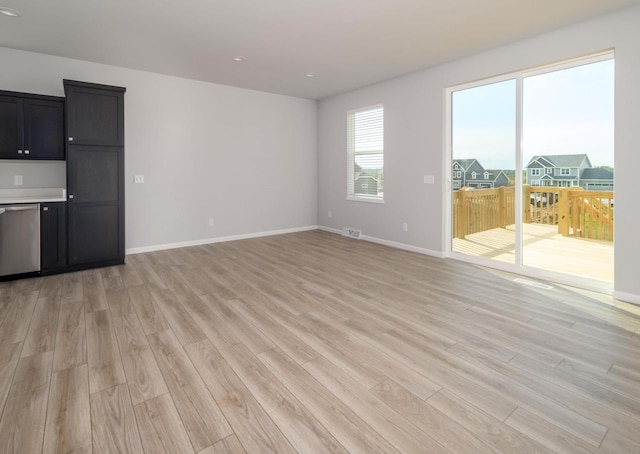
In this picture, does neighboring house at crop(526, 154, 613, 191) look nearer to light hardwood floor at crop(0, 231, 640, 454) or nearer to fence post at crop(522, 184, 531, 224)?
fence post at crop(522, 184, 531, 224)

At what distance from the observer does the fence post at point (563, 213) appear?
365 cm

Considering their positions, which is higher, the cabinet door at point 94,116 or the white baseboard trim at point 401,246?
the cabinet door at point 94,116

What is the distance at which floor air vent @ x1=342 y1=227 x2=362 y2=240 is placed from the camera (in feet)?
20.9

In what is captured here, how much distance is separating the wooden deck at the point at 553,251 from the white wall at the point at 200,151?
387 cm

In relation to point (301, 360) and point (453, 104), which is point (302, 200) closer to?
point (453, 104)

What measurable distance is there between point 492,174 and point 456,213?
769mm

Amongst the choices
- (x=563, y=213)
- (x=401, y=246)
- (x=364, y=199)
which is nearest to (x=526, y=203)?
(x=563, y=213)

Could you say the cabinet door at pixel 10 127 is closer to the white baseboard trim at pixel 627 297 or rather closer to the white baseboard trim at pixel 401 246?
the white baseboard trim at pixel 401 246

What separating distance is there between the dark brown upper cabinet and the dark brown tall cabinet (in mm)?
275

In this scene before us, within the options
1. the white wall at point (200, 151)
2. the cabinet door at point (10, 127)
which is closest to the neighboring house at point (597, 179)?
the white wall at point (200, 151)

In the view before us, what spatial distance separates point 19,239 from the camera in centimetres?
384

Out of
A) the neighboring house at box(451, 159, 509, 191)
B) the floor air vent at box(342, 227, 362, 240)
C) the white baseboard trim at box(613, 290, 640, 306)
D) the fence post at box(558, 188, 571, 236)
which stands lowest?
the white baseboard trim at box(613, 290, 640, 306)

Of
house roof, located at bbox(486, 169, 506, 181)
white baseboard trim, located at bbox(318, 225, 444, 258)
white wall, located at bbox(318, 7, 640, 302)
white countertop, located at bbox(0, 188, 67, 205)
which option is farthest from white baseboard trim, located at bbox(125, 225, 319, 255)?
house roof, located at bbox(486, 169, 506, 181)

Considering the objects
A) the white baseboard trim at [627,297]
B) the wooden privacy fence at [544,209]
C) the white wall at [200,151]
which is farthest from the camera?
the white wall at [200,151]
